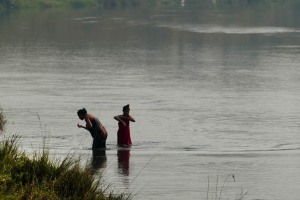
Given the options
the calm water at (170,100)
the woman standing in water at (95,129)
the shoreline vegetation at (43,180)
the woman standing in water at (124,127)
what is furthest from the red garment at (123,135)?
the shoreline vegetation at (43,180)

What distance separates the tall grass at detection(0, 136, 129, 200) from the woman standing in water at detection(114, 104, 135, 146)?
8334 mm

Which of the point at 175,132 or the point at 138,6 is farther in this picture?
the point at 138,6

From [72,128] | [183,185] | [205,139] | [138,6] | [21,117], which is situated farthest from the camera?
[138,6]

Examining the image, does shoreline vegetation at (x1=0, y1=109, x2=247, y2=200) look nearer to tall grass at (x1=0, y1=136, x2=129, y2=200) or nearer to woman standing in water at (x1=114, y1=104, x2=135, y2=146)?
tall grass at (x1=0, y1=136, x2=129, y2=200)

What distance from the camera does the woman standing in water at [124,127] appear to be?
22.8 metres

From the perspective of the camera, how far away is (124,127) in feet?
75.9

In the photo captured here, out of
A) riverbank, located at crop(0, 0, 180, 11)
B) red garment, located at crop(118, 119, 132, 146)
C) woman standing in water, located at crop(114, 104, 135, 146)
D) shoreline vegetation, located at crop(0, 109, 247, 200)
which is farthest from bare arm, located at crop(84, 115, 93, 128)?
riverbank, located at crop(0, 0, 180, 11)

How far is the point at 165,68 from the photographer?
5300 centimetres

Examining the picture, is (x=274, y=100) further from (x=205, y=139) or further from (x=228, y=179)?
(x=228, y=179)

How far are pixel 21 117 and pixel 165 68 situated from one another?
21.6 meters

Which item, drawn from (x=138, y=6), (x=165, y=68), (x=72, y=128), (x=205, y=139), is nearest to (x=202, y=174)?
(x=205, y=139)

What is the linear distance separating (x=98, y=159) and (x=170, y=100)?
16.9 metres

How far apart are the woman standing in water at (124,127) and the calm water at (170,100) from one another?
1.15ft

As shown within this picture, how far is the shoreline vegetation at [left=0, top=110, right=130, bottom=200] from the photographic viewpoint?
13.0 m
